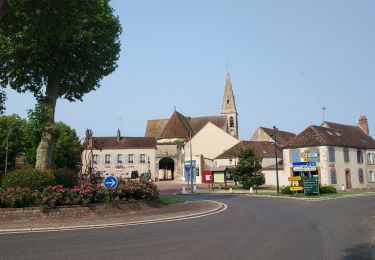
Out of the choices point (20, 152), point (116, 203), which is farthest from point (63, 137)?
point (116, 203)

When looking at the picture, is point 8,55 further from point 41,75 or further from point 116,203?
point 116,203

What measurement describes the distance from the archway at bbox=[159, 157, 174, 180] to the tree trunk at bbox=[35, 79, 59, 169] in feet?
162

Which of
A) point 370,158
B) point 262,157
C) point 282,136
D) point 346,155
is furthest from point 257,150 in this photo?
point 282,136

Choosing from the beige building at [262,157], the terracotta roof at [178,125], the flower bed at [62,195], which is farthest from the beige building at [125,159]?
the flower bed at [62,195]

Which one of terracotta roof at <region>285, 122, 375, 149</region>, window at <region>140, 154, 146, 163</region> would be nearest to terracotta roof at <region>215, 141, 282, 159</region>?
terracotta roof at <region>285, 122, 375, 149</region>

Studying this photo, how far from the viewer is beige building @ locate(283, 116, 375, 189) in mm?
43938

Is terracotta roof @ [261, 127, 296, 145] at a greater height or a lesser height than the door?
greater

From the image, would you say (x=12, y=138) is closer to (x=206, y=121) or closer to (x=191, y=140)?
(x=191, y=140)

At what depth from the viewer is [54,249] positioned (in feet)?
31.1

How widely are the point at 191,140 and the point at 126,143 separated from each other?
489 inches

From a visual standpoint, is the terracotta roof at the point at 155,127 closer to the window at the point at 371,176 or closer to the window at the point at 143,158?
the window at the point at 143,158

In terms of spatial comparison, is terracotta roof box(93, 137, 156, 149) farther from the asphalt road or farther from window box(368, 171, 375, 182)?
the asphalt road

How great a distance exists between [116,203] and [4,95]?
45.5 ft

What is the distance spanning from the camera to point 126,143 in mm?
69438
